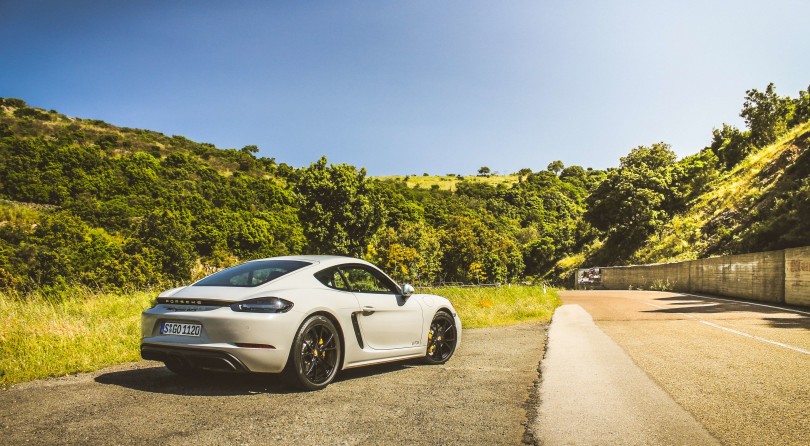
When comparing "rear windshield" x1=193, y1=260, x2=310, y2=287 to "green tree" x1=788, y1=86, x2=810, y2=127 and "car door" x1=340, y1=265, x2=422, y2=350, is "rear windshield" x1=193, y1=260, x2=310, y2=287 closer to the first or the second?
"car door" x1=340, y1=265, x2=422, y2=350

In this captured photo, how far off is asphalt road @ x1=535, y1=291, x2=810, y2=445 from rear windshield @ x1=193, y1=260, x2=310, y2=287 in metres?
2.86

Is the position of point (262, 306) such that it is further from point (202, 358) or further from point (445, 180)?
point (445, 180)

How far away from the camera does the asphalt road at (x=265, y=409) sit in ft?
12.0

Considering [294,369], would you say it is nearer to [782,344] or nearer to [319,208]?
[782,344]

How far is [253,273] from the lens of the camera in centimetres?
577

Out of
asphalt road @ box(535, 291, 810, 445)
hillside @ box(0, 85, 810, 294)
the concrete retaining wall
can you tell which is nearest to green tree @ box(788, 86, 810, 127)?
hillside @ box(0, 85, 810, 294)

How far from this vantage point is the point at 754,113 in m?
64.5

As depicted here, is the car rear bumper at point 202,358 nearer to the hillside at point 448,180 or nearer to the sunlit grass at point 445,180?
the hillside at point 448,180

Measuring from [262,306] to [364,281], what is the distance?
5.29ft

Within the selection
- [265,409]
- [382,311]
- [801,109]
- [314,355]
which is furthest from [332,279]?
[801,109]

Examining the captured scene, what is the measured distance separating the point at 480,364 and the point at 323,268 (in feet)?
8.48

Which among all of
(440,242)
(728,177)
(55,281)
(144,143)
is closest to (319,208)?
(55,281)

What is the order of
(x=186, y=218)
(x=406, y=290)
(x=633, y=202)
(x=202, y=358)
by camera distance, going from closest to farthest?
(x=202, y=358) → (x=406, y=290) → (x=633, y=202) → (x=186, y=218)

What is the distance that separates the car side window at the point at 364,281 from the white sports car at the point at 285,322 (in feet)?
0.04
